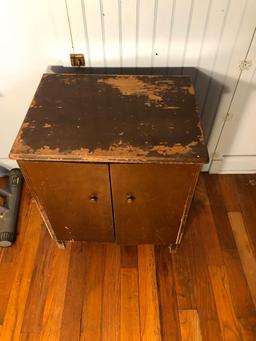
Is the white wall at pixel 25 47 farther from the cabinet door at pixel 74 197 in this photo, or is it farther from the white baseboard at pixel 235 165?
the white baseboard at pixel 235 165

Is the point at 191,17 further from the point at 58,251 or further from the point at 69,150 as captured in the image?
the point at 58,251

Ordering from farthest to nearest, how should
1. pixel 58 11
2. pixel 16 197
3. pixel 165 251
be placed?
pixel 16 197
pixel 165 251
pixel 58 11

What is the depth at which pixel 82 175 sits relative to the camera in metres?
0.89

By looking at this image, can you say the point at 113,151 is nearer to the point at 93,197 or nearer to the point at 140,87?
the point at 93,197

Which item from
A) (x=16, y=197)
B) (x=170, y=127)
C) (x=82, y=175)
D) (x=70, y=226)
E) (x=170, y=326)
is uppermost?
(x=170, y=127)

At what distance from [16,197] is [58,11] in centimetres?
96

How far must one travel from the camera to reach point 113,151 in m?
0.83

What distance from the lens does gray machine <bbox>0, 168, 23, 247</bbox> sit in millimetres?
1350

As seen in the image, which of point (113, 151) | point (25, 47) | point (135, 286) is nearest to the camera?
point (113, 151)

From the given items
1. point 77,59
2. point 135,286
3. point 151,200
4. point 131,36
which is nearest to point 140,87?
point 131,36

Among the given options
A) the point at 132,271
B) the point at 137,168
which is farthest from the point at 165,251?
the point at 137,168

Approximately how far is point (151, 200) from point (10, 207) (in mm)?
859

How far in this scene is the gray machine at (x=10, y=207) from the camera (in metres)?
1.35

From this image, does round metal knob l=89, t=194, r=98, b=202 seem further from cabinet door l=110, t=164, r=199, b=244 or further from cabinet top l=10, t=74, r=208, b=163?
cabinet top l=10, t=74, r=208, b=163
